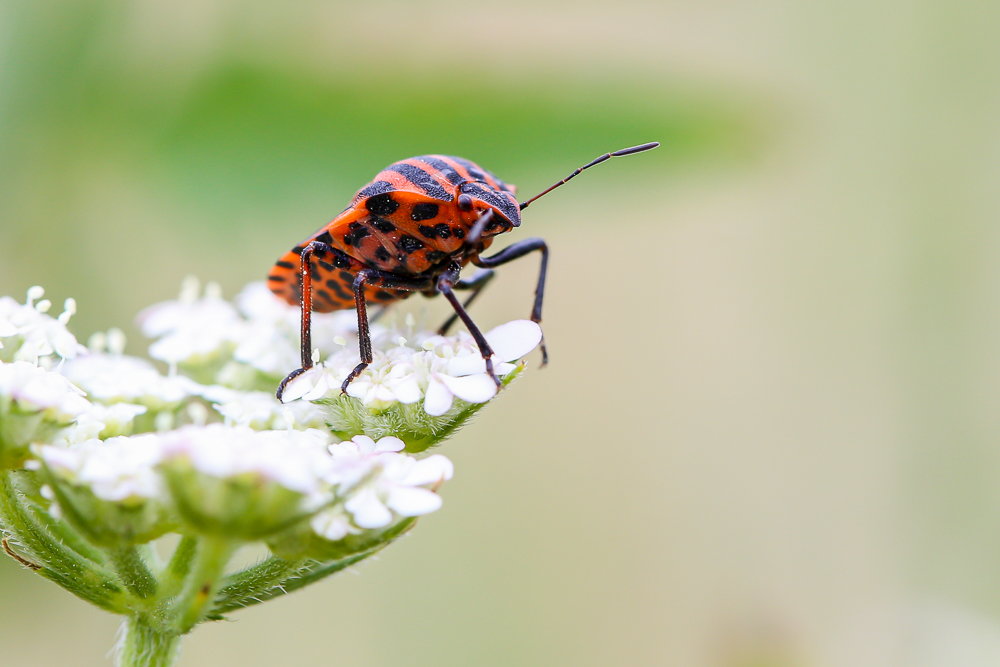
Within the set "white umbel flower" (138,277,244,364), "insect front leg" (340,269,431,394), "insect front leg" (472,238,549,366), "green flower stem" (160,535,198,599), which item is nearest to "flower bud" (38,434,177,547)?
"green flower stem" (160,535,198,599)

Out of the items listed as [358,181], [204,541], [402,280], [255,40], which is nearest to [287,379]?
[402,280]

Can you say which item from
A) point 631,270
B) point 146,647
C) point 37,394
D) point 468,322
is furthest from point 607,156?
point 631,270

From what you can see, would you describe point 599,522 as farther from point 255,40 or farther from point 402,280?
point 255,40

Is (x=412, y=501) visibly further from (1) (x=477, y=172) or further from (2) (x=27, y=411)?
(1) (x=477, y=172)

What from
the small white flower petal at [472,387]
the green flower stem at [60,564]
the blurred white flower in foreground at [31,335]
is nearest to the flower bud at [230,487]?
the green flower stem at [60,564]

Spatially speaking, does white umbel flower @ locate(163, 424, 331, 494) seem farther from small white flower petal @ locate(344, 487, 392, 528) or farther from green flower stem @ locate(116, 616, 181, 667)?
green flower stem @ locate(116, 616, 181, 667)

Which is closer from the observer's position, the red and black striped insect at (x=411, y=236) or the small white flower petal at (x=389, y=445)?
the small white flower petal at (x=389, y=445)

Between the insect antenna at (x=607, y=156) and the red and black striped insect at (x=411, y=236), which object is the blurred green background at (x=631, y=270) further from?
the red and black striped insect at (x=411, y=236)
